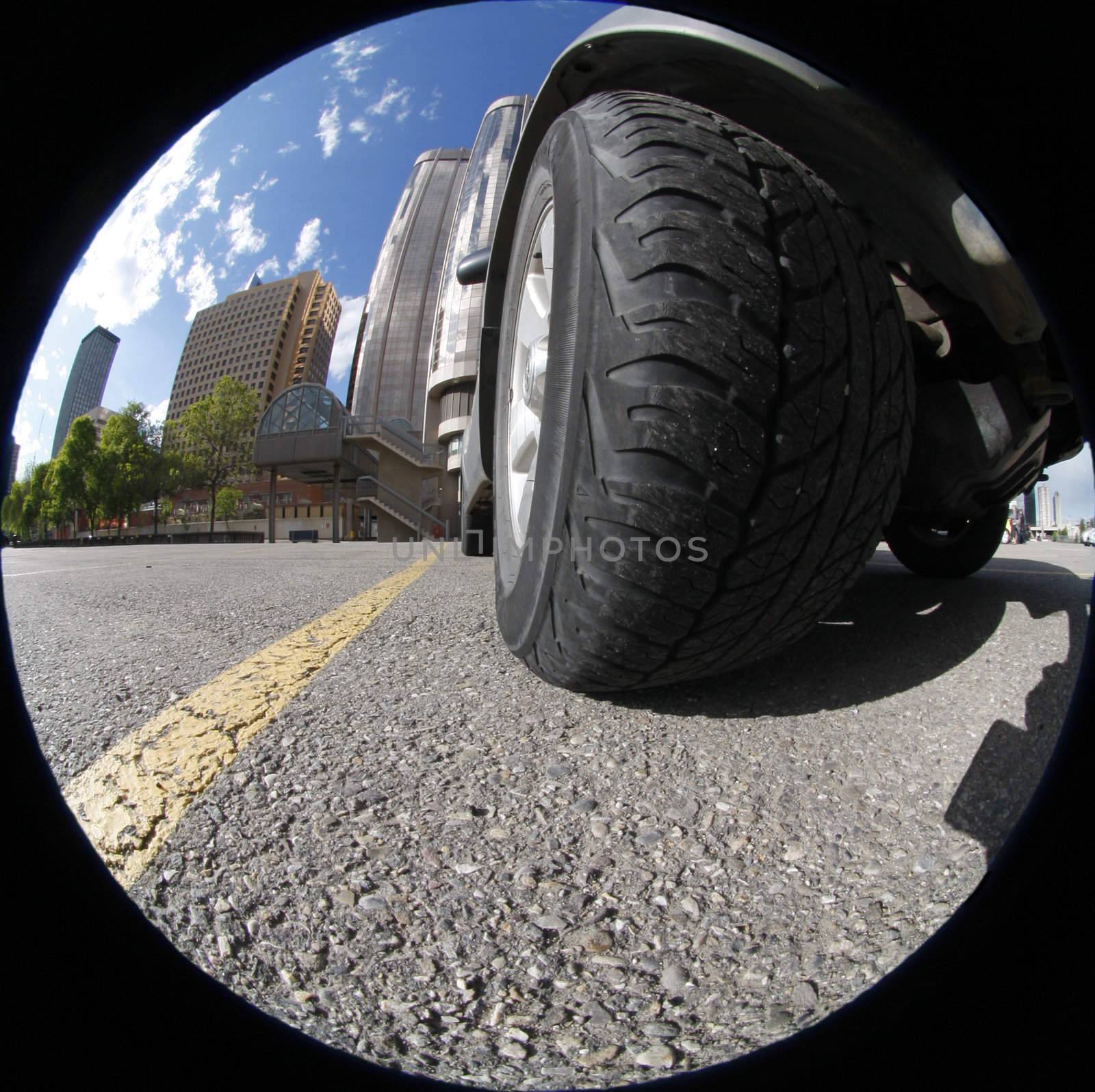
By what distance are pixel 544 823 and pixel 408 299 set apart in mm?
1728

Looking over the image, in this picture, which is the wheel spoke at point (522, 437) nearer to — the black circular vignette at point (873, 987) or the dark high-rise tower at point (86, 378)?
the dark high-rise tower at point (86, 378)

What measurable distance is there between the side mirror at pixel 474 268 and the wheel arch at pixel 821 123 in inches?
27.4

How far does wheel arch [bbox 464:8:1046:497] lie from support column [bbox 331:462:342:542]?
1626 mm

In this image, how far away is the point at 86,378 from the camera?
716 mm

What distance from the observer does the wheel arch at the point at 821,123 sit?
0.81m

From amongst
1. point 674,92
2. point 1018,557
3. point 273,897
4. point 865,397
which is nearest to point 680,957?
point 273,897

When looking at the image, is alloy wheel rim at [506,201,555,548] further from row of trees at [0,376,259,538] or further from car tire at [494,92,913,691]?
row of trees at [0,376,259,538]

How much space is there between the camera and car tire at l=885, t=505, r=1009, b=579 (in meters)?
2.26

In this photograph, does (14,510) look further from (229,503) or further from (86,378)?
(229,503)

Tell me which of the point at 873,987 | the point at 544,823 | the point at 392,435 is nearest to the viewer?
the point at 873,987

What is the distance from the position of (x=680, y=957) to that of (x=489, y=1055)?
199 mm

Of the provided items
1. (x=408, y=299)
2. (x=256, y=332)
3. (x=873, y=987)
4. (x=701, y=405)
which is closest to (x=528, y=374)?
(x=408, y=299)

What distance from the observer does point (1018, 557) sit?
2920 mm

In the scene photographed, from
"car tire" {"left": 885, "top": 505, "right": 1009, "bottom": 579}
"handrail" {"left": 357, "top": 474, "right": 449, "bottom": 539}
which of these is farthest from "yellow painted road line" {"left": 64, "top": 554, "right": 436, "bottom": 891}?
"car tire" {"left": 885, "top": 505, "right": 1009, "bottom": 579}
